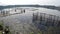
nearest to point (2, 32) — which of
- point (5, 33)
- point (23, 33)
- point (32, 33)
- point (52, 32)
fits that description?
point (5, 33)

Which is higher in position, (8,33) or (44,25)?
(8,33)

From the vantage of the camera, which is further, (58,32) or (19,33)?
(58,32)

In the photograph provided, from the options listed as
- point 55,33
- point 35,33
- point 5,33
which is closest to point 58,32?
point 55,33

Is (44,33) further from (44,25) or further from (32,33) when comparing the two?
(44,25)

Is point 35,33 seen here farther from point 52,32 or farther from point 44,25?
point 44,25

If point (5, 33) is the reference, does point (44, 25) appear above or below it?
below

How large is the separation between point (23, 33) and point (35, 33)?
78 centimetres

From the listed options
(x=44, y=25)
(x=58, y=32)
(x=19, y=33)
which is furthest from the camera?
(x=44, y=25)

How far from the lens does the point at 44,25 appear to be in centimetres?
917

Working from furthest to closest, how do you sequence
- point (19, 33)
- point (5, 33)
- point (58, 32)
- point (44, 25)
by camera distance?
point (44, 25) < point (58, 32) < point (19, 33) < point (5, 33)

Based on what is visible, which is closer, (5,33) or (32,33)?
(5,33)

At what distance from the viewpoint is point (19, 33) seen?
7207mm

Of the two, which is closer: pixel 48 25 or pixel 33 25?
pixel 48 25

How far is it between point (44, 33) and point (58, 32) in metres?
1.07
